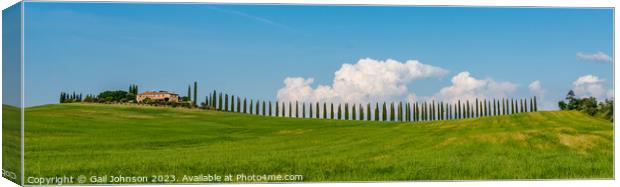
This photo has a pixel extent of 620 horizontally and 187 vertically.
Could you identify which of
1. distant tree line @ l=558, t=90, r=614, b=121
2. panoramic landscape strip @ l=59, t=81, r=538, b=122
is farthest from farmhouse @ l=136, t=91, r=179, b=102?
distant tree line @ l=558, t=90, r=614, b=121

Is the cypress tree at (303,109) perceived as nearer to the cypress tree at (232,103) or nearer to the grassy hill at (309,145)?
the grassy hill at (309,145)

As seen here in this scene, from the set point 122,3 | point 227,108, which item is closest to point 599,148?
point 227,108

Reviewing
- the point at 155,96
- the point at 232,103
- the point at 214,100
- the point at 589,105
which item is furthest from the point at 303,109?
the point at 589,105

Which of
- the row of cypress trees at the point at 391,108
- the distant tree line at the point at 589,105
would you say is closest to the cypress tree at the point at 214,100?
the row of cypress trees at the point at 391,108

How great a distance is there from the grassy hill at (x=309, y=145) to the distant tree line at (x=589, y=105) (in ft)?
0.57

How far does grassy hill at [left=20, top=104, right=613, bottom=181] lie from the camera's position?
1906 centimetres

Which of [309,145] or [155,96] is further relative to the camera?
[309,145]

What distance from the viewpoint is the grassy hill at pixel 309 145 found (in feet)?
62.5

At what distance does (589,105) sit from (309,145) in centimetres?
674

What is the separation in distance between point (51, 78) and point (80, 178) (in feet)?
7.19

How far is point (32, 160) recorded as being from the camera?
60.9ft

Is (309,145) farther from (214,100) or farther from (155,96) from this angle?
(155,96)

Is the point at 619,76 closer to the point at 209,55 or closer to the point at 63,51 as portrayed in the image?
the point at 209,55

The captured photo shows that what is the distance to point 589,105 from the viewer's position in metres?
20.9
